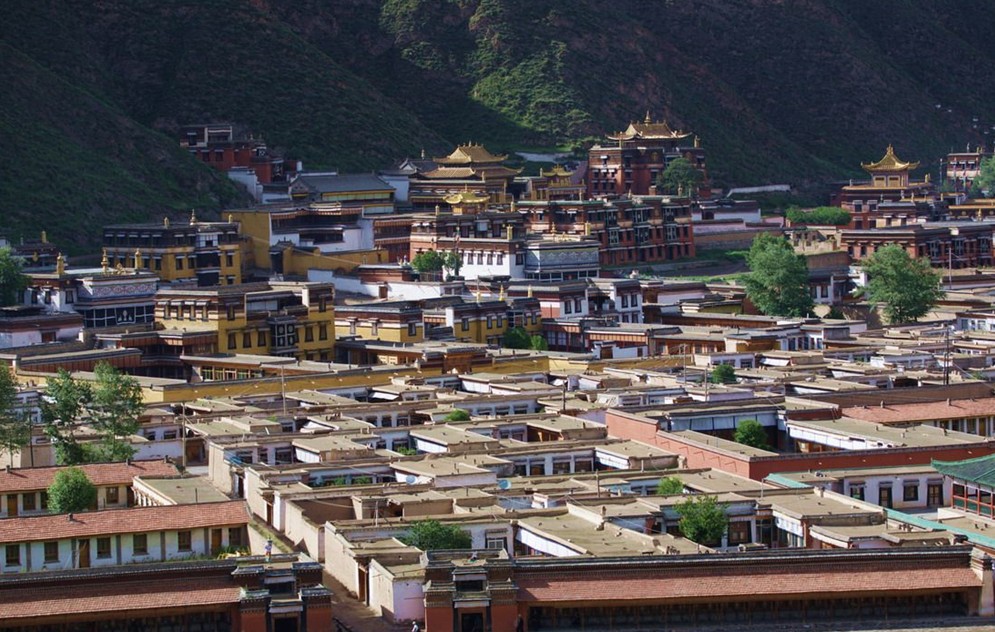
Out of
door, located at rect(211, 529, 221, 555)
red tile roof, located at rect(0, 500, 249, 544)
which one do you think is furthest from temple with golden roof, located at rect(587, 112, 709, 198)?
door, located at rect(211, 529, 221, 555)

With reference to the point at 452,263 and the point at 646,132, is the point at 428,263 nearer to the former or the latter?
the point at 452,263

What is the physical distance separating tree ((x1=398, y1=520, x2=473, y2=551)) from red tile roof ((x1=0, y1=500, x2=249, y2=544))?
4555 millimetres

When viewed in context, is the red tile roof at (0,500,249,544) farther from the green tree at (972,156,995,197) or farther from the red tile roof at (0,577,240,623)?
the green tree at (972,156,995,197)

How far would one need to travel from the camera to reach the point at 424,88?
511 feet

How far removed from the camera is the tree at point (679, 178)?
430 feet

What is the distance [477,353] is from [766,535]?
105ft

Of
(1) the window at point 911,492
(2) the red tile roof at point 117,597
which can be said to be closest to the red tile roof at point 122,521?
(2) the red tile roof at point 117,597

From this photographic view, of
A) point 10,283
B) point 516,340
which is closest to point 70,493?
point 10,283

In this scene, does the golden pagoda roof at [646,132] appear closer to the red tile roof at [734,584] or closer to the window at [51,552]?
the window at [51,552]

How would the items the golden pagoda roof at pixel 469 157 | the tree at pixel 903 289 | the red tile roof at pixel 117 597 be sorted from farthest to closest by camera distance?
1. the golden pagoda roof at pixel 469 157
2. the tree at pixel 903 289
3. the red tile roof at pixel 117 597

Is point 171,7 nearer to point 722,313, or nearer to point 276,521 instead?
point 722,313

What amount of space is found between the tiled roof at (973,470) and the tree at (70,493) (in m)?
20.0

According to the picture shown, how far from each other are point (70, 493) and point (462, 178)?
73.6 m

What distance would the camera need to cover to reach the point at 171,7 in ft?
474
